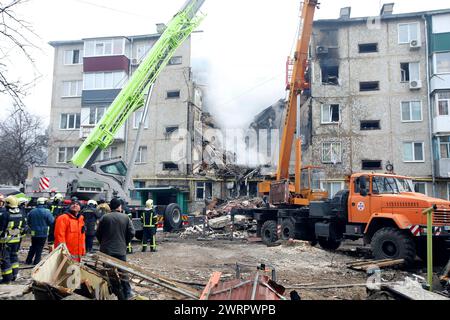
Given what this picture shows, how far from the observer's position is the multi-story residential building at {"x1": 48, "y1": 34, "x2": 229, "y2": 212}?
29.3 m

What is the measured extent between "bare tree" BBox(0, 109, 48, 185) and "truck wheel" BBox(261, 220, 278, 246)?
1967 centimetres

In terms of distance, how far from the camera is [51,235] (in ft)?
38.6

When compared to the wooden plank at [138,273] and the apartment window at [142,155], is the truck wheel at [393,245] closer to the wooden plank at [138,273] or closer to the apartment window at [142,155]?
the wooden plank at [138,273]

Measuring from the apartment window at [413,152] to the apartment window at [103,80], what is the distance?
22.5 metres

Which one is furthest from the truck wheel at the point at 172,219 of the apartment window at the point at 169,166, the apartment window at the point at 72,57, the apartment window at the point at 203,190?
the apartment window at the point at 72,57

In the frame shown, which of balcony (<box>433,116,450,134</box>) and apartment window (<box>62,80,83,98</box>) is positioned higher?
apartment window (<box>62,80,83,98</box>)

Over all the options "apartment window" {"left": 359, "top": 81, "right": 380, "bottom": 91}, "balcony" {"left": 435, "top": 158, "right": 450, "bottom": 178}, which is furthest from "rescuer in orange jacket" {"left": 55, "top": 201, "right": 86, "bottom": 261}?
"apartment window" {"left": 359, "top": 81, "right": 380, "bottom": 91}

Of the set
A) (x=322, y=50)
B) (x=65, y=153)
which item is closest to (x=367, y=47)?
(x=322, y=50)

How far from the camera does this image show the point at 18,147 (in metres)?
29.0

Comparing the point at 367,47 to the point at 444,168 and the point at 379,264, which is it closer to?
the point at 444,168

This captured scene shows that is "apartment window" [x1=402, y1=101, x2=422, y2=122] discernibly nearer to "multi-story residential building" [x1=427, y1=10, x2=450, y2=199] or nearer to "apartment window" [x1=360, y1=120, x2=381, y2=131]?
"multi-story residential building" [x1=427, y1=10, x2=450, y2=199]

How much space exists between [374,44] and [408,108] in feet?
18.1

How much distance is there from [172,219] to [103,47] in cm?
2019
